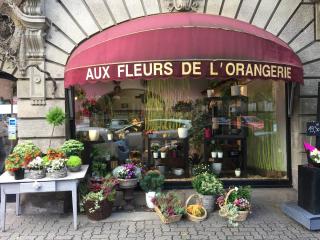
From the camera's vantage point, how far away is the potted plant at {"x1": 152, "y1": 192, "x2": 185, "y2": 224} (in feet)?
22.9

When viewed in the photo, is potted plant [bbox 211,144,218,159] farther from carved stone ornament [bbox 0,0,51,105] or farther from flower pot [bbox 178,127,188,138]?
carved stone ornament [bbox 0,0,51,105]

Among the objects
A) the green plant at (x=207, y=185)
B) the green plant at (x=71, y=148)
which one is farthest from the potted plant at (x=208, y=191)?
the green plant at (x=71, y=148)

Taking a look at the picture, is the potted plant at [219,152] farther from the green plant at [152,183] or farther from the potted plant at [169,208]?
the potted plant at [169,208]

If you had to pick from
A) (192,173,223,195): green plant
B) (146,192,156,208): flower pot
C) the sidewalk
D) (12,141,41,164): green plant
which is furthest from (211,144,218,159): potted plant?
(12,141,41,164): green plant

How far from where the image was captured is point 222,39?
7.20 meters

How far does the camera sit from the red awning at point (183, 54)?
→ 272 inches

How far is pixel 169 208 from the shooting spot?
23.1ft

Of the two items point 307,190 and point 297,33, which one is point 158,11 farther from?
point 307,190

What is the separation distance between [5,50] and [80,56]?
188 centimetres

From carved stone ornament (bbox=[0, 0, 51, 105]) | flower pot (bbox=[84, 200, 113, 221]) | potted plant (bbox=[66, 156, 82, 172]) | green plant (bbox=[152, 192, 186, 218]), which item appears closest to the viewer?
green plant (bbox=[152, 192, 186, 218])

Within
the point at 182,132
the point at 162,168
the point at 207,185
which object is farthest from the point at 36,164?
the point at 182,132

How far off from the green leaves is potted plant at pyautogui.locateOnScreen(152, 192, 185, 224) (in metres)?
2.53

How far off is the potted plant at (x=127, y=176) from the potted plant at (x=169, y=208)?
0.70 m

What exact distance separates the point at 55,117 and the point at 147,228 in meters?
2.89
